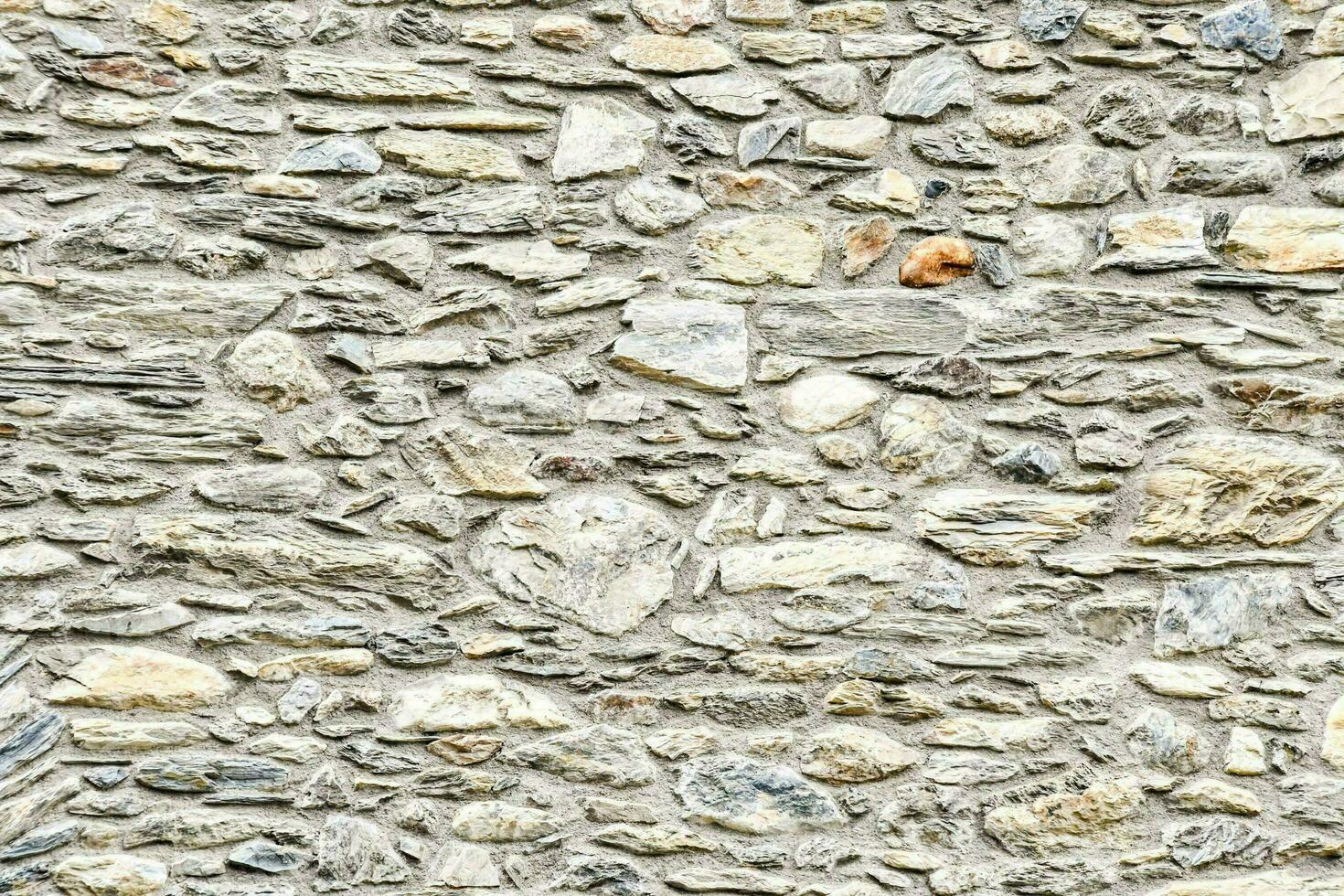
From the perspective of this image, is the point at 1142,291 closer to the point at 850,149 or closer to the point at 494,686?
the point at 850,149

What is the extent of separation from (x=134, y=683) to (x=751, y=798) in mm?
1287

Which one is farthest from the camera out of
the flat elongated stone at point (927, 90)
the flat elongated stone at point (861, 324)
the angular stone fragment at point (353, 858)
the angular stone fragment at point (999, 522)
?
the flat elongated stone at point (927, 90)

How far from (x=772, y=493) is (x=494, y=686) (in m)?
0.74

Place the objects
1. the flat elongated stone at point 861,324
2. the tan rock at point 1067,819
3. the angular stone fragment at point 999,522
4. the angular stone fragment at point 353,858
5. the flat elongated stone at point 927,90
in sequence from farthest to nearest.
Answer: the flat elongated stone at point 927,90
the flat elongated stone at point 861,324
the angular stone fragment at point 999,522
the tan rock at point 1067,819
the angular stone fragment at point 353,858

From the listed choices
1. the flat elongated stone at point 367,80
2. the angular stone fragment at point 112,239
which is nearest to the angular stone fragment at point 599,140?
the flat elongated stone at point 367,80

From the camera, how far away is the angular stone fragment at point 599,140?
8.07 ft

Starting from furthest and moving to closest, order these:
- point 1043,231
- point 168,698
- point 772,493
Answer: point 1043,231
point 772,493
point 168,698

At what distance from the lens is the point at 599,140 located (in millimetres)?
2475

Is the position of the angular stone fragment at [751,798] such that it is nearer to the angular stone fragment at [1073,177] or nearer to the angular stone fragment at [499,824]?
the angular stone fragment at [499,824]

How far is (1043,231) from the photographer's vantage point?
250cm

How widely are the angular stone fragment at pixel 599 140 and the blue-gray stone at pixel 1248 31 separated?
55.3 inches

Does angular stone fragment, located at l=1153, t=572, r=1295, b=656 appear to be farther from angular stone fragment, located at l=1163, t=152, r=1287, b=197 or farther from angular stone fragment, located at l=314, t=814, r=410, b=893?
angular stone fragment, located at l=314, t=814, r=410, b=893

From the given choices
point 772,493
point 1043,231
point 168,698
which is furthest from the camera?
point 1043,231

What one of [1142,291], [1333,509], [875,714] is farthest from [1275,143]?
[875,714]
